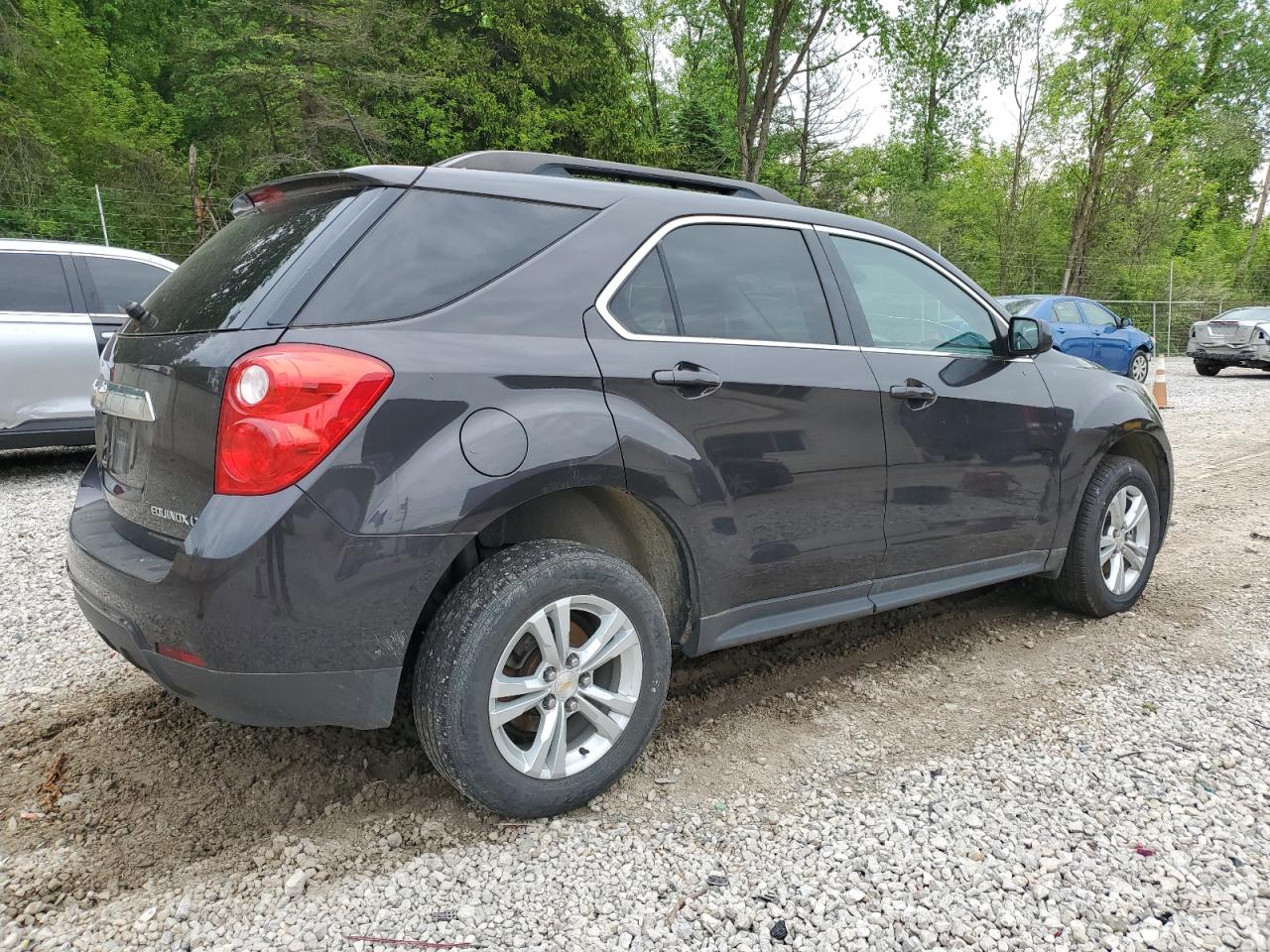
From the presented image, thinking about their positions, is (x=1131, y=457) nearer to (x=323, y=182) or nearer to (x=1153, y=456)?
(x=1153, y=456)

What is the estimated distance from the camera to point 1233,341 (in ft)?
58.1

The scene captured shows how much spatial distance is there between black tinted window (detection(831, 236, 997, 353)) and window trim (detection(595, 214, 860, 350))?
0.67 feet

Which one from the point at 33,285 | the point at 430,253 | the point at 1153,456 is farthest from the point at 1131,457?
the point at 33,285

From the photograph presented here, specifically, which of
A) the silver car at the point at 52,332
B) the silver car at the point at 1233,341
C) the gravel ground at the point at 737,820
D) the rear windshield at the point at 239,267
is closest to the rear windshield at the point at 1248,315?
the silver car at the point at 1233,341

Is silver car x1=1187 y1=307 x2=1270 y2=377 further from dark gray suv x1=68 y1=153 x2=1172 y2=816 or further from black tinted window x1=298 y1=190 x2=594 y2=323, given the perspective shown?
black tinted window x1=298 y1=190 x2=594 y2=323

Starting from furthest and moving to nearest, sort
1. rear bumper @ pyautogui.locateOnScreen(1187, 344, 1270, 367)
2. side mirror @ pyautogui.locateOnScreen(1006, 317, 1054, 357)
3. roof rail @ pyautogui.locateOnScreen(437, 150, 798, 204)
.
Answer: rear bumper @ pyautogui.locateOnScreen(1187, 344, 1270, 367) → side mirror @ pyautogui.locateOnScreen(1006, 317, 1054, 357) → roof rail @ pyautogui.locateOnScreen(437, 150, 798, 204)

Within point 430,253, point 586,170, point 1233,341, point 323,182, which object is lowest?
point 1233,341

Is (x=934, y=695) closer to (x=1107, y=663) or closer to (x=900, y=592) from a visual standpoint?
(x=900, y=592)

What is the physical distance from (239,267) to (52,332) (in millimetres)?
5355

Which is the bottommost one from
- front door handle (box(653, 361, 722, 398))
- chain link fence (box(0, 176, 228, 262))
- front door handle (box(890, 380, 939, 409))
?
front door handle (box(890, 380, 939, 409))

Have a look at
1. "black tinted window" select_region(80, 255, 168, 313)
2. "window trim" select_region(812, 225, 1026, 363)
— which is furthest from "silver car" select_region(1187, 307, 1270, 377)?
"black tinted window" select_region(80, 255, 168, 313)

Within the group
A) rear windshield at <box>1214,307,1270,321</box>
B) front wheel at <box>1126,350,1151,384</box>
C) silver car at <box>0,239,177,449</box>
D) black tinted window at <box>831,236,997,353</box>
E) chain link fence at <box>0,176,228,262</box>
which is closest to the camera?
black tinted window at <box>831,236,997,353</box>

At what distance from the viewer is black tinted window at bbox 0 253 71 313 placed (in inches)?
253

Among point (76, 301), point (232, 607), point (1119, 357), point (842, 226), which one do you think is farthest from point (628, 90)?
point (232, 607)
